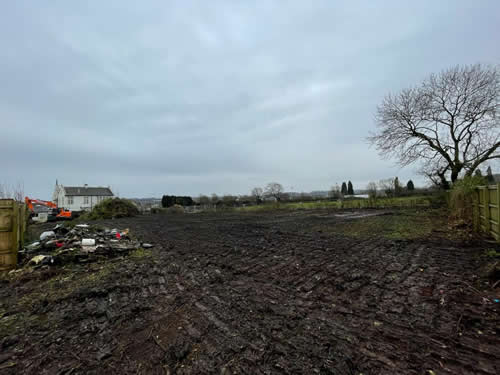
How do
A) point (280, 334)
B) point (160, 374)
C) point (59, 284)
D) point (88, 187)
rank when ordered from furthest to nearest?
point (88, 187) → point (59, 284) → point (280, 334) → point (160, 374)

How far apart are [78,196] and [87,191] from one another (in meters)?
2.12

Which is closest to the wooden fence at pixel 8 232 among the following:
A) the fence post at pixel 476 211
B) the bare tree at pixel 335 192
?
the fence post at pixel 476 211

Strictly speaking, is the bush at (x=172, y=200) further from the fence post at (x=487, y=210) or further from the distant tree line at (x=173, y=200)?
the fence post at (x=487, y=210)

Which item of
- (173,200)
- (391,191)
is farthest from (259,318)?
(173,200)

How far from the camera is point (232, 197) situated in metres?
36.8

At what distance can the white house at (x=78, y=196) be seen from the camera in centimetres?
3800

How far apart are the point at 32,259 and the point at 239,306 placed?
4.77 m

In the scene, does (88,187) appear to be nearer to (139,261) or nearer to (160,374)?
(139,261)

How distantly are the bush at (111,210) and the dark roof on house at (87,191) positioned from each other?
24.7 meters

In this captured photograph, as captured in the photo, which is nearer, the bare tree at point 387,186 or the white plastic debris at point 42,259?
the white plastic debris at point 42,259

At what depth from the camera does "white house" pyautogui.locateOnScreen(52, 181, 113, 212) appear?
125ft

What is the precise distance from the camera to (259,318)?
2215 millimetres

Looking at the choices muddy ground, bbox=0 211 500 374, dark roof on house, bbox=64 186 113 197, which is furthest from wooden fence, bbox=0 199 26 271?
dark roof on house, bbox=64 186 113 197

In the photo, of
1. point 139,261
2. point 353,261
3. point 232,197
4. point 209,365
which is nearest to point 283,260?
point 353,261
